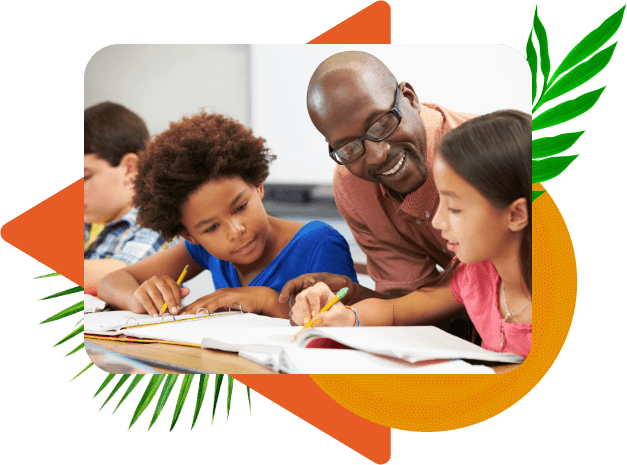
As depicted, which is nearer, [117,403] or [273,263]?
[273,263]

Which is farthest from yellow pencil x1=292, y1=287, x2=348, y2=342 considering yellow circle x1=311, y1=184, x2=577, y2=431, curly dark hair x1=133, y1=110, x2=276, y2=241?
curly dark hair x1=133, y1=110, x2=276, y2=241

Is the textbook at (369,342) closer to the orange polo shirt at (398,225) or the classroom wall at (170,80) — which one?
the orange polo shirt at (398,225)

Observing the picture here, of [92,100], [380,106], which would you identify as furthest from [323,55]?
[92,100]

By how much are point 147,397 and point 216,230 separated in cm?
56

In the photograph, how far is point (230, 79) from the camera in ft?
5.50

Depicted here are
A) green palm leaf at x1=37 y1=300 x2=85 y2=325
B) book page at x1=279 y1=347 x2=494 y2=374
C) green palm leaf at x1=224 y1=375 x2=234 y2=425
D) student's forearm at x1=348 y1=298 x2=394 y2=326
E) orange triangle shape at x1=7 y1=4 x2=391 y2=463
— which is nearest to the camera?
book page at x1=279 y1=347 x2=494 y2=374

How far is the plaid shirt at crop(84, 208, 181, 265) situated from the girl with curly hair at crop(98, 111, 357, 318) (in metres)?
0.02

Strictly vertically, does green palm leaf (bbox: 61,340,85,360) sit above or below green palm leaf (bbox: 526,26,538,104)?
below

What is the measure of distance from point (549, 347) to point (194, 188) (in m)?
1.02

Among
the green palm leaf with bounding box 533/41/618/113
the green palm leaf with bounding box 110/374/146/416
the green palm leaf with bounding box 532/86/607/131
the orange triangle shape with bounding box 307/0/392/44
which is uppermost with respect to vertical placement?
the orange triangle shape with bounding box 307/0/392/44

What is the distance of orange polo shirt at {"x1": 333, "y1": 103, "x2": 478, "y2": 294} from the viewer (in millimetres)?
1675

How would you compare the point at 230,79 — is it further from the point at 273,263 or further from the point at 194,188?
the point at 273,263

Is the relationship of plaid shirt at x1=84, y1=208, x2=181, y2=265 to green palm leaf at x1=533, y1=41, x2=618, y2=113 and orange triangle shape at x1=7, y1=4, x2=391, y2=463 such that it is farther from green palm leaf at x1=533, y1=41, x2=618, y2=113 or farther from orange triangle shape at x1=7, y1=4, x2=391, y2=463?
green palm leaf at x1=533, y1=41, x2=618, y2=113

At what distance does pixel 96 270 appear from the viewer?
174 cm
